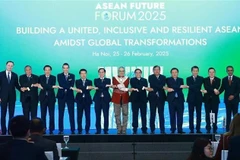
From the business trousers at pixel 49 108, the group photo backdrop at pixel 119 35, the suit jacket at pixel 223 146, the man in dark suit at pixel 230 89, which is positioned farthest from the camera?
the group photo backdrop at pixel 119 35

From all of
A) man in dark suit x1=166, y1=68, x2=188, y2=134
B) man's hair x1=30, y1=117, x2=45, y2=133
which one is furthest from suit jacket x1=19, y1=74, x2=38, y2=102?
man's hair x1=30, y1=117, x2=45, y2=133

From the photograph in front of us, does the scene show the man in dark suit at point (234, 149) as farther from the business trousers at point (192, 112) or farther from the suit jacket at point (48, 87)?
the suit jacket at point (48, 87)

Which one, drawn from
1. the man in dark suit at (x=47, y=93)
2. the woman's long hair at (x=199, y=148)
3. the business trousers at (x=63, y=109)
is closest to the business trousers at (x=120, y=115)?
the business trousers at (x=63, y=109)

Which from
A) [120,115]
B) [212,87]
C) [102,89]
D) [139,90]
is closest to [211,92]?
[212,87]

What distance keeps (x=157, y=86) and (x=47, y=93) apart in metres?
1.99

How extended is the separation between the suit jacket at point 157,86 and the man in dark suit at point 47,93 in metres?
1.67

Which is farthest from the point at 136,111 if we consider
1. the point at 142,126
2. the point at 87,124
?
the point at 87,124

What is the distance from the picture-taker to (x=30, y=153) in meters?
3.15

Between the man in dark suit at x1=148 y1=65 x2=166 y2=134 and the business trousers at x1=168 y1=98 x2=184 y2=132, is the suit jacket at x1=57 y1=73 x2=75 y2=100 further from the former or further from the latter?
the business trousers at x1=168 y1=98 x2=184 y2=132

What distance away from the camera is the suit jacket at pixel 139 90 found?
967 centimetres

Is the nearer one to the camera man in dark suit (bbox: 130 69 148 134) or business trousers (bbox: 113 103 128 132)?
A: man in dark suit (bbox: 130 69 148 134)

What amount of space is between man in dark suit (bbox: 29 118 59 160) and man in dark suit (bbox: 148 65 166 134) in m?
5.43

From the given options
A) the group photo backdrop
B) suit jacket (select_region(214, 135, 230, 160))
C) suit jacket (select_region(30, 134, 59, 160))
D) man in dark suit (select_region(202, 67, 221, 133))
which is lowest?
suit jacket (select_region(214, 135, 230, 160))

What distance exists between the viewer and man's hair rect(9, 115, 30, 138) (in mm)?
3215
